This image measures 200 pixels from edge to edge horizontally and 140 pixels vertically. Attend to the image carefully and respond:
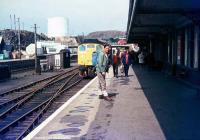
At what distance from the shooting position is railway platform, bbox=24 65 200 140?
30.0ft

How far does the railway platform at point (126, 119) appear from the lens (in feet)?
30.0

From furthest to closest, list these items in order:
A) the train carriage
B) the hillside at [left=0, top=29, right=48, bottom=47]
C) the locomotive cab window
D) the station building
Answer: the hillside at [left=0, top=29, right=48, bottom=47] < the locomotive cab window < the train carriage < the station building

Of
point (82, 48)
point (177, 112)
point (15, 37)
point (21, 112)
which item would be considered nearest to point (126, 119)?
point (177, 112)

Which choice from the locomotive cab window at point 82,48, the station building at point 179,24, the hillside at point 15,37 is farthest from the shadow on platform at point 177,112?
the hillside at point 15,37

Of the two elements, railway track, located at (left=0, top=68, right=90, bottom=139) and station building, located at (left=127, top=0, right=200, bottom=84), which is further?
station building, located at (left=127, top=0, right=200, bottom=84)

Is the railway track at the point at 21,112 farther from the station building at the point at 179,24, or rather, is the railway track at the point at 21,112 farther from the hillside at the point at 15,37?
the hillside at the point at 15,37

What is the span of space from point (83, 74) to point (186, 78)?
1266 centimetres

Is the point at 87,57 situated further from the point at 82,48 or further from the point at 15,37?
the point at 15,37

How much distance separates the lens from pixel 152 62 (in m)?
38.8

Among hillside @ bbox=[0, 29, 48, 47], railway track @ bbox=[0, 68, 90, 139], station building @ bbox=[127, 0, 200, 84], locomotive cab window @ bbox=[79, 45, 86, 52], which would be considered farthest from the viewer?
hillside @ bbox=[0, 29, 48, 47]

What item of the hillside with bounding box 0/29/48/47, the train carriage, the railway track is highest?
the hillside with bounding box 0/29/48/47

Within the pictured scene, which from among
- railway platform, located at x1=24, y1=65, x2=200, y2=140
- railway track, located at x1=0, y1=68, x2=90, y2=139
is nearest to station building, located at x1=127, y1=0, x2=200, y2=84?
railway platform, located at x1=24, y1=65, x2=200, y2=140

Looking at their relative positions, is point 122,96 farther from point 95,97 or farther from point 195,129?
point 195,129

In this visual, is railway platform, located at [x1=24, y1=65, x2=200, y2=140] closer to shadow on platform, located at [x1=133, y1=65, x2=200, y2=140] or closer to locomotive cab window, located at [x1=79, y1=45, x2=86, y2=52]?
shadow on platform, located at [x1=133, y1=65, x2=200, y2=140]
